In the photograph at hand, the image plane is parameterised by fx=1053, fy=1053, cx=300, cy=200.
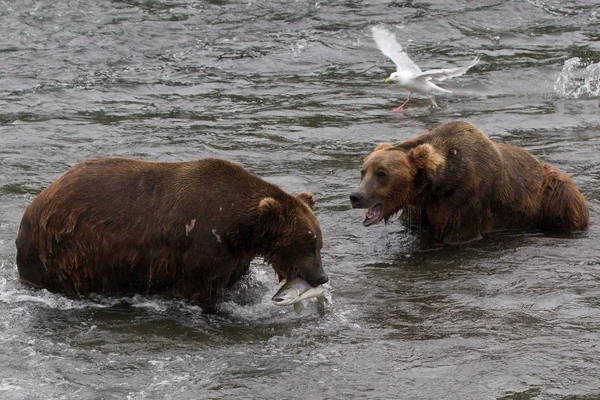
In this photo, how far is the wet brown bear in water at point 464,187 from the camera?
29.8 ft

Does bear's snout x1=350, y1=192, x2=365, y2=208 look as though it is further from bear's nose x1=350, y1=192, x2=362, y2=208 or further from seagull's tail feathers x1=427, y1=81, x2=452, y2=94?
seagull's tail feathers x1=427, y1=81, x2=452, y2=94

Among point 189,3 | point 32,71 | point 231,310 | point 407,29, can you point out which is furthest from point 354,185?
point 189,3

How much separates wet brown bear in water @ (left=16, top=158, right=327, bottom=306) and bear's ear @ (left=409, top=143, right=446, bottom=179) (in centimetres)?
164

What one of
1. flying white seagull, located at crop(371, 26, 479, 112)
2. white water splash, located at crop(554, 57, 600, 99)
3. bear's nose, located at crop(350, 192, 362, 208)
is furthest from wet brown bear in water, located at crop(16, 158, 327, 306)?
white water splash, located at crop(554, 57, 600, 99)

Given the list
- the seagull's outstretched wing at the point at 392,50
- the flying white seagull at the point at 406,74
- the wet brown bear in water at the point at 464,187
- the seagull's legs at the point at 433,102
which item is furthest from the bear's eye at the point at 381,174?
the seagull's legs at the point at 433,102

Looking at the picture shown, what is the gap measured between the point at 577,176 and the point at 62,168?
5445 millimetres

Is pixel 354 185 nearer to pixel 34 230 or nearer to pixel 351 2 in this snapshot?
pixel 34 230

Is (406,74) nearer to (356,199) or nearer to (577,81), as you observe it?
(577,81)

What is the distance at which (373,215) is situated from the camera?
9.21 m

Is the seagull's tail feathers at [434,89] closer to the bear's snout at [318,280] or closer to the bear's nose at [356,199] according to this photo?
the bear's nose at [356,199]

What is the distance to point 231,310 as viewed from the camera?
7.79 metres

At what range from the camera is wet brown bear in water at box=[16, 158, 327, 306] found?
7.56 metres

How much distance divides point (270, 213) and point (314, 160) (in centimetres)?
423

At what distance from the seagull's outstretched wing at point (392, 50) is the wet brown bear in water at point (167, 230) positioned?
7.03 m
